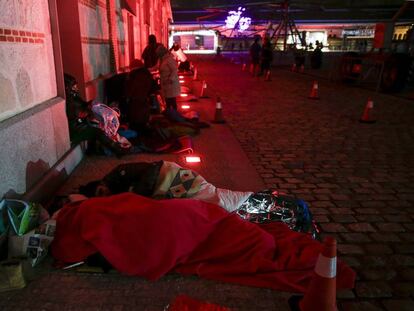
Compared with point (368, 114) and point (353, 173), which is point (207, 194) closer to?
point (353, 173)

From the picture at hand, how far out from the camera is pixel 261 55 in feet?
66.7

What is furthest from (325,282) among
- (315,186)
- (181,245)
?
(315,186)

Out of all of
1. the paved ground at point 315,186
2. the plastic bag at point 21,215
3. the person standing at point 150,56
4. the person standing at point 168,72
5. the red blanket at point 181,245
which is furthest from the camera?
the person standing at point 150,56

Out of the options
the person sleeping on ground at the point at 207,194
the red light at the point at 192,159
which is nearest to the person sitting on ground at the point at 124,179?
the person sleeping on ground at the point at 207,194

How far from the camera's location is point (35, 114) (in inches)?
152

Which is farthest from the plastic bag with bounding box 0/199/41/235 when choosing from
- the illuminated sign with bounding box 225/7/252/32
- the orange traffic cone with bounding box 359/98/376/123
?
the illuminated sign with bounding box 225/7/252/32

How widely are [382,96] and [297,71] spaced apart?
12.7 metres

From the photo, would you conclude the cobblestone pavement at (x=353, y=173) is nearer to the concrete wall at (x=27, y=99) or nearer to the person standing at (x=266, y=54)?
the concrete wall at (x=27, y=99)

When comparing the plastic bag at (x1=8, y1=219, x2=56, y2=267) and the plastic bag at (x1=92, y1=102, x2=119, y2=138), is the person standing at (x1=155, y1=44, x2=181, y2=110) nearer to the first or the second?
the plastic bag at (x1=92, y1=102, x2=119, y2=138)

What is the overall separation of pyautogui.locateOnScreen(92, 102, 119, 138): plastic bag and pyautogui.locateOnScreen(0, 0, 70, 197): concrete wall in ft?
3.30

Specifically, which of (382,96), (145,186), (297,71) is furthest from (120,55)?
(297,71)

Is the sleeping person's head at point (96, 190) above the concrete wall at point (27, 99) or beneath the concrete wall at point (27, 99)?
beneath

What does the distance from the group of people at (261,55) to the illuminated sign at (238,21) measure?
18.3 meters

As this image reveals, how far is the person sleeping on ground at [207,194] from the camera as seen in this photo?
3.36 metres
